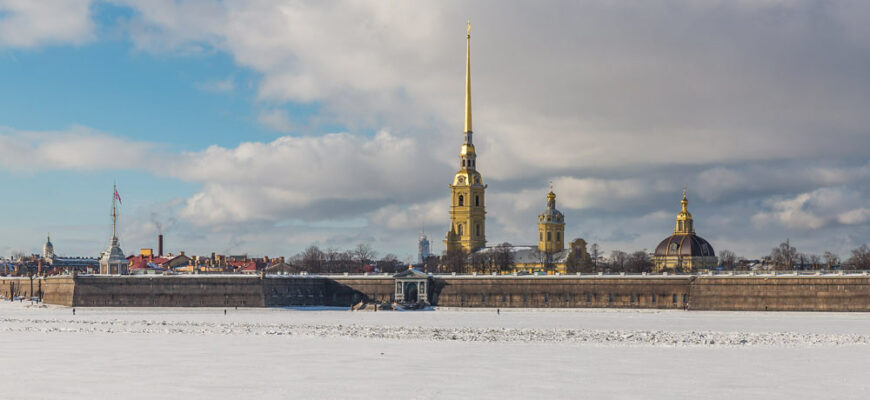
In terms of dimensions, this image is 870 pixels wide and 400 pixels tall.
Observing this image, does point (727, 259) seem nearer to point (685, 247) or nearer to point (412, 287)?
point (685, 247)

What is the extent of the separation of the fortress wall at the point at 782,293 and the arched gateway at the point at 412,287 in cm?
2418

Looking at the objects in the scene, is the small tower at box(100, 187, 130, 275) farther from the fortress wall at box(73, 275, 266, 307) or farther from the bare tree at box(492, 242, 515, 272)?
the bare tree at box(492, 242, 515, 272)

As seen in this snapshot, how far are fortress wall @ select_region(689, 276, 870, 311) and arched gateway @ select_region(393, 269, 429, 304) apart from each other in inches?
952

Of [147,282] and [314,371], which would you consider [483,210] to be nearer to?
[147,282]

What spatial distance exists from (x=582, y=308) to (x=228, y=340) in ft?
158

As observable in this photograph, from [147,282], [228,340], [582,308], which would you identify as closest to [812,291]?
[582,308]

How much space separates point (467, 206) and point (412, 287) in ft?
200

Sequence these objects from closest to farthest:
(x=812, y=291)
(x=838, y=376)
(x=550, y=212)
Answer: (x=838, y=376) → (x=812, y=291) → (x=550, y=212)

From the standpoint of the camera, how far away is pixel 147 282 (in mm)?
97938

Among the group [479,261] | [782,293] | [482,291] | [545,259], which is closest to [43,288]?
[482,291]

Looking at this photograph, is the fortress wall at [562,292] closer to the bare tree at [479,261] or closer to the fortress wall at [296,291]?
the fortress wall at [296,291]

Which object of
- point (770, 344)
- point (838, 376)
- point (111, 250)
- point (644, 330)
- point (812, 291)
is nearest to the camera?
point (838, 376)

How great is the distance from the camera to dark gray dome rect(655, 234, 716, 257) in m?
146

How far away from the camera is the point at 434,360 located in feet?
126
